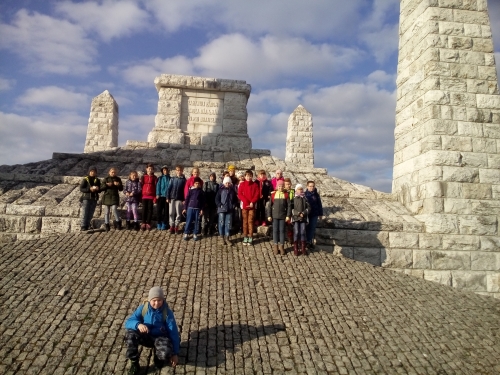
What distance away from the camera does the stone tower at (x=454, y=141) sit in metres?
9.66

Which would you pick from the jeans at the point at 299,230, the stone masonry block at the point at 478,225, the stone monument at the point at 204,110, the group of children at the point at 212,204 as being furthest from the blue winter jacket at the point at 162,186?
the stone masonry block at the point at 478,225

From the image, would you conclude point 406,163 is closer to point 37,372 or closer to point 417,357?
point 417,357

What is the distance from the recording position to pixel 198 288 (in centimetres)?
662

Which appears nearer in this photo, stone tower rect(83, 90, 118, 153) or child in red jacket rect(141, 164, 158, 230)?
child in red jacket rect(141, 164, 158, 230)

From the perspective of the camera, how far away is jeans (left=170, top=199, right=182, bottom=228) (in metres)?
9.15

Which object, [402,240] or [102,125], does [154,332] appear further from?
[102,125]

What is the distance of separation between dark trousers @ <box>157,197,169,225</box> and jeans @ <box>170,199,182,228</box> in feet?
1.28

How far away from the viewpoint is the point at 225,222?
891 centimetres

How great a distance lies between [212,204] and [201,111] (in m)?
8.16

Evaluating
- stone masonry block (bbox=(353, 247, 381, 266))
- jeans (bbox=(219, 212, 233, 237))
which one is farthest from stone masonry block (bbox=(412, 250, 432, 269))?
jeans (bbox=(219, 212, 233, 237))

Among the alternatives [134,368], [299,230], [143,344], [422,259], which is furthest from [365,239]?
[134,368]

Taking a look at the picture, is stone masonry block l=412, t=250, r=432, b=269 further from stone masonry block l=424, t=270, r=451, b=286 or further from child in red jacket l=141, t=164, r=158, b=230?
child in red jacket l=141, t=164, r=158, b=230

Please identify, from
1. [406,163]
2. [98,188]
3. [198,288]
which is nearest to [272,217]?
[198,288]

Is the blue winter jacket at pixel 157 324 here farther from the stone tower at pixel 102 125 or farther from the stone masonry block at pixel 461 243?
the stone tower at pixel 102 125
